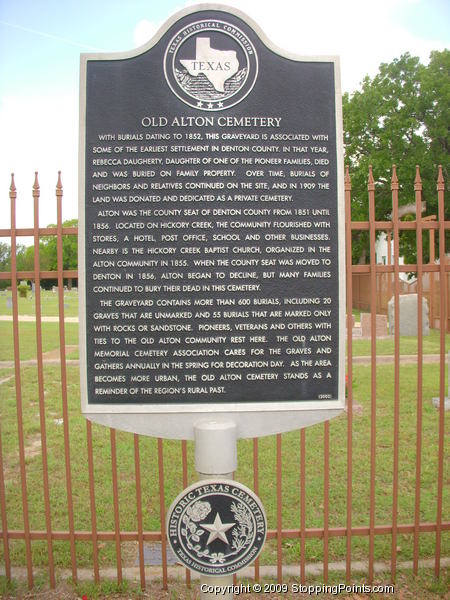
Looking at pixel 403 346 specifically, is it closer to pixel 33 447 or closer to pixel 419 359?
pixel 33 447

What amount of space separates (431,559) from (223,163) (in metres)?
3.31

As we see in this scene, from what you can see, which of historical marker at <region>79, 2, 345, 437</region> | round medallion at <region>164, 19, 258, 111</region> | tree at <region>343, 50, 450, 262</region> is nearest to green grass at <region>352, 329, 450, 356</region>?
tree at <region>343, 50, 450, 262</region>

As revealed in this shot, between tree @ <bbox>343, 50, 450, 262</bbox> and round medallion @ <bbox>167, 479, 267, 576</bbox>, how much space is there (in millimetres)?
23242

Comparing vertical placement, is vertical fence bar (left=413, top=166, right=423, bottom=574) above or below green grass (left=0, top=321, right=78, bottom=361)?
above

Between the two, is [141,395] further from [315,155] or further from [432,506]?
[432,506]

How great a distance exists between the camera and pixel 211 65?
304cm

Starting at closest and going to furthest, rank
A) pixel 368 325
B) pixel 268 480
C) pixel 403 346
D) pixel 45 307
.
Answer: pixel 268 480
pixel 403 346
pixel 368 325
pixel 45 307

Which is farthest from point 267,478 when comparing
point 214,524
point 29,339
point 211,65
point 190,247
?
point 29,339

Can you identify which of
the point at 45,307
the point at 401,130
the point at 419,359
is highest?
the point at 401,130

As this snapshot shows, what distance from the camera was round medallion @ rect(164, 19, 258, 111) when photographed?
3.04m

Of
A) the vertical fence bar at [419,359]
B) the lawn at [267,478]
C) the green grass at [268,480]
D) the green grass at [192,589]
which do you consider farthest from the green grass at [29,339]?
the vertical fence bar at [419,359]

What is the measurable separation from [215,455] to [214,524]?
1.19 ft

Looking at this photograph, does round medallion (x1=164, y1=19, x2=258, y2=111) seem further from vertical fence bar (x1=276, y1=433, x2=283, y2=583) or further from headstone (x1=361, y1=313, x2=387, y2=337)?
headstone (x1=361, y1=313, x2=387, y2=337)

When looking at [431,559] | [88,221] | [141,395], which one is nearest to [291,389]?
[141,395]
